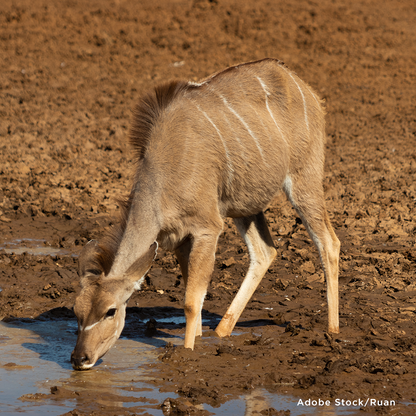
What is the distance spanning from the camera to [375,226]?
8648mm

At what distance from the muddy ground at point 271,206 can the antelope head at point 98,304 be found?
0.46m

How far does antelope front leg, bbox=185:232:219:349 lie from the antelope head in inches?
19.4

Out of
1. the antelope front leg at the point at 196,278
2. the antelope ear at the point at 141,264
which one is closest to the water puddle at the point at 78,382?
the antelope front leg at the point at 196,278

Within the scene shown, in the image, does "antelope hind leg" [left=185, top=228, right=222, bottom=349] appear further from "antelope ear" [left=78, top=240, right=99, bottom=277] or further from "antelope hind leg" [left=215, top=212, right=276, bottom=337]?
"antelope hind leg" [left=215, top=212, right=276, bottom=337]

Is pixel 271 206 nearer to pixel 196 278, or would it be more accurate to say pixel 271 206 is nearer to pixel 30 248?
pixel 30 248

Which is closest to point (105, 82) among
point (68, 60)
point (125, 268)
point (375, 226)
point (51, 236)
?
point (68, 60)

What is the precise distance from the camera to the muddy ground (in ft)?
17.3

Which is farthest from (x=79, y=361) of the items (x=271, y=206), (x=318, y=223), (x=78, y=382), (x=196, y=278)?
(x=271, y=206)

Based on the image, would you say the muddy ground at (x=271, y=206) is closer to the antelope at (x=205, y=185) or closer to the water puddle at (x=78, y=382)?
the water puddle at (x=78, y=382)

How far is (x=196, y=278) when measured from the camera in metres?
5.45

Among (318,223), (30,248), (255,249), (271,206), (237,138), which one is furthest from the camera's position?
(271,206)

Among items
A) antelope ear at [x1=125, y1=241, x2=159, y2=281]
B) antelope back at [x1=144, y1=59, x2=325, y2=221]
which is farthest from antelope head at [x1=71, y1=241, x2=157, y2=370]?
antelope back at [x1=144, y1=59, x2=325, y2=221]

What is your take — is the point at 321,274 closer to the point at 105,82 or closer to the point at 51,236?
the point at 51,236

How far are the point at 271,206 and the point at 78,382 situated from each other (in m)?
5.06
